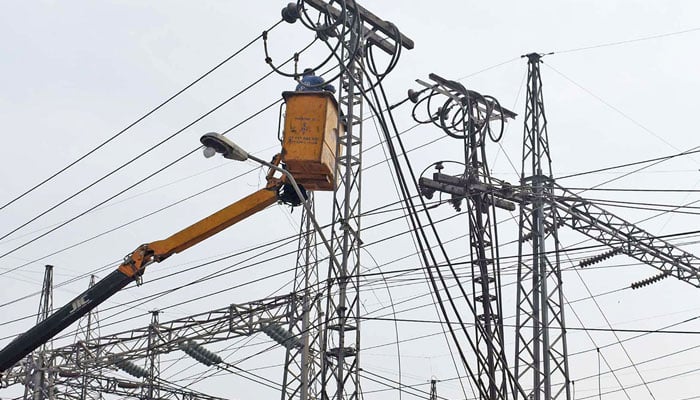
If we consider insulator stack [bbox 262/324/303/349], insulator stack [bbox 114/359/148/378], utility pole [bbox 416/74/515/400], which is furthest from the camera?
insulator stack [bbox 114/359/148/378]

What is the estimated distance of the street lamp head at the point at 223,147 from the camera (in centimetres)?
1350

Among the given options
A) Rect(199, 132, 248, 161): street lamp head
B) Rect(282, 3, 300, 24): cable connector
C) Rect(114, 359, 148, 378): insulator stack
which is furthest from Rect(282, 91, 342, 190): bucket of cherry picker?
Rect(114, 359, 148, 378): insulator stack

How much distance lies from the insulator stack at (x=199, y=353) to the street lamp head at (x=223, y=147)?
54.8 feet

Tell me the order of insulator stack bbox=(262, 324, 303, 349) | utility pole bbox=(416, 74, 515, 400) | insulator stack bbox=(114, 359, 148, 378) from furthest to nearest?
1. insulator stack bbox=(114, 359, 148, 378)
2. insulator stack bbox=(262, 324, 303, 349)
3. utility pole bbox=(416, 74, 515, 400)

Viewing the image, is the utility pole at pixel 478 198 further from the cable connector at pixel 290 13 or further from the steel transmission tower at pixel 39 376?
the steel transmission tower at pixel 39 376

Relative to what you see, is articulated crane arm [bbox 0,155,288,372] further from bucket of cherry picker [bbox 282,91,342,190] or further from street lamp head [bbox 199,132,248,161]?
street lamp head [bbox 199,132,248,161]

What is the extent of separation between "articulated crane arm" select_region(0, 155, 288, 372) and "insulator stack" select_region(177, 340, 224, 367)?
8.93 metres

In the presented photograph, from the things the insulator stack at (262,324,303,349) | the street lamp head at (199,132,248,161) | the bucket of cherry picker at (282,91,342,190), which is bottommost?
the street lamp head at (199,132,248,161)

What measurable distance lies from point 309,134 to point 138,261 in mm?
4985

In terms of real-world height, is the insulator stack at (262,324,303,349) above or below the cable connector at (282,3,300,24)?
below

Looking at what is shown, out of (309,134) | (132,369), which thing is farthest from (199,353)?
(309,134)

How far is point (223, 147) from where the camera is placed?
13.6 metres

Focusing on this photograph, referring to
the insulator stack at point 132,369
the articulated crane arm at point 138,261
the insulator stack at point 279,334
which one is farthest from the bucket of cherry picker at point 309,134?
the insulator stack at point 132,369

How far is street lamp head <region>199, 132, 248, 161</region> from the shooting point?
1350cm
